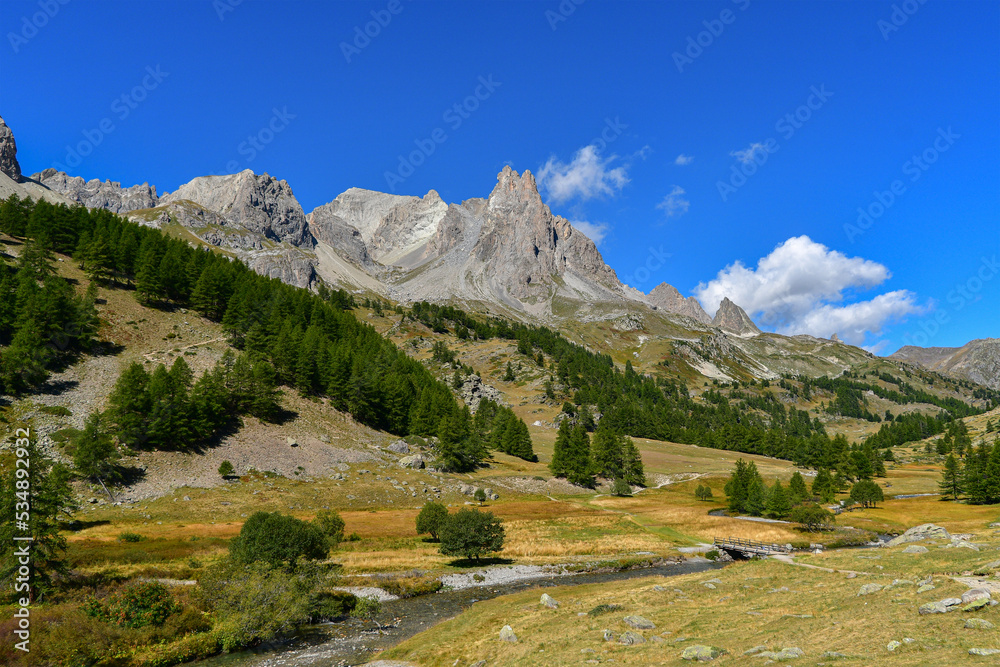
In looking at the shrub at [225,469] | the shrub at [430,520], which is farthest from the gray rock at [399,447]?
the shrub at [430,520]

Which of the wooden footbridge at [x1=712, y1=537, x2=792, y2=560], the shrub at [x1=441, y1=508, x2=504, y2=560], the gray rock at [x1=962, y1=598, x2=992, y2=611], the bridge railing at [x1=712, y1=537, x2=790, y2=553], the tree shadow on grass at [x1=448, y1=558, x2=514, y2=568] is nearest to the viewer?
the gray rock at [x1=962, y1=598, x2=992, y2=611]

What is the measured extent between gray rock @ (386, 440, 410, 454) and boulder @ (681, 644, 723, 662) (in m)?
89.5

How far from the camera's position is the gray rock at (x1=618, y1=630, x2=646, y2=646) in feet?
73.7

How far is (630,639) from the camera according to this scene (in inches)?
893

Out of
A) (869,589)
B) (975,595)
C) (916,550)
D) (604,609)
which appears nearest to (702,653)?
(975,595)

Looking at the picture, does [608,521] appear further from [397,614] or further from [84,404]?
[84,404]

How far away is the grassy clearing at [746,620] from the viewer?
1716 centimetres

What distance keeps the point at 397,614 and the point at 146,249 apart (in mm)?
124472

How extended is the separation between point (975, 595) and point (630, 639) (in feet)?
44.1

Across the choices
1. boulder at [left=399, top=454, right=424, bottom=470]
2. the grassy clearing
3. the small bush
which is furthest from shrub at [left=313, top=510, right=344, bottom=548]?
boulder at [left=399, top=454, right=424, bottom=470]

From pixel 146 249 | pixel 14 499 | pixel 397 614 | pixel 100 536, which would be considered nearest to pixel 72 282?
pixel 146 249

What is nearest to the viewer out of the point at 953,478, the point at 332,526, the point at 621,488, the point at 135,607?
the point at 135,607

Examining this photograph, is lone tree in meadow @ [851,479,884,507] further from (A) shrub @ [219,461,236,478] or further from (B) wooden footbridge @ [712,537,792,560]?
(A) shrub @ [219,461,236,478]

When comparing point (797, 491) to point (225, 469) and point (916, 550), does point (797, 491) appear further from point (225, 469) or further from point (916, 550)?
point (225, 469)
